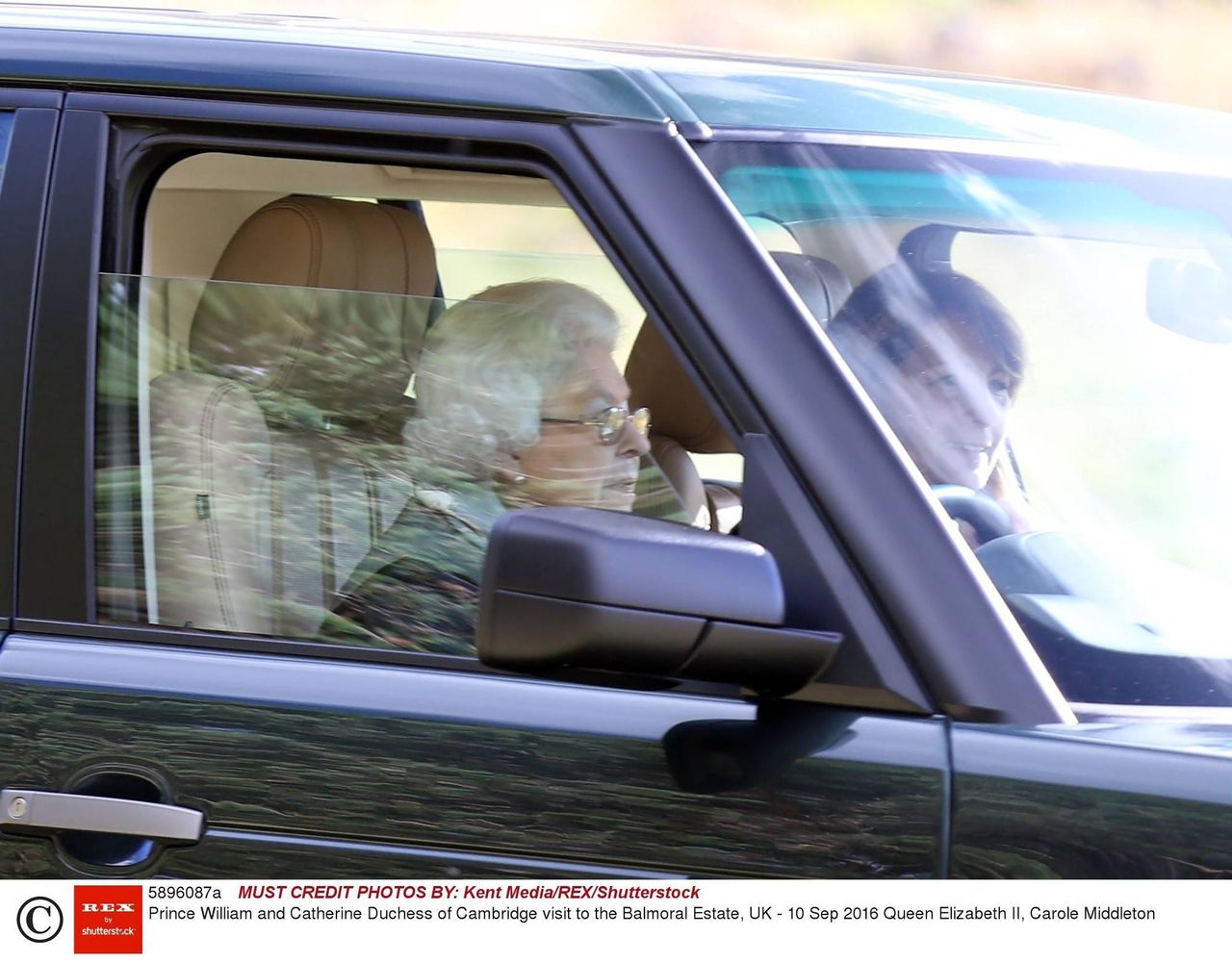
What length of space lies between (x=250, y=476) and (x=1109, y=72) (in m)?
13.9

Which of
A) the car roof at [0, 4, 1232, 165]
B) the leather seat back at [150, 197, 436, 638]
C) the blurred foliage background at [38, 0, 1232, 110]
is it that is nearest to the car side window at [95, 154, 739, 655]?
the leather seat back at [150, 197, 436, 638]

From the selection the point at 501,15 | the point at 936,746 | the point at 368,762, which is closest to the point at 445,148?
the point at 368,762

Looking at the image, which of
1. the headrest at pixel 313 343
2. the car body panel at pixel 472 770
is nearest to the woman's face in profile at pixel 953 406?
the car body panel at pixel 472 770

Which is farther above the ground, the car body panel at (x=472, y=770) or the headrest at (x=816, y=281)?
the headrest at (x=816, y=281)

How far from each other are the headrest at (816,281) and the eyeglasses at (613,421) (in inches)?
10.7

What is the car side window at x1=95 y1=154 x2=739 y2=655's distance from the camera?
1.57 m

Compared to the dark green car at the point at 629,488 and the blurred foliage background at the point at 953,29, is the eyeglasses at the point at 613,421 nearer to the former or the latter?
the dark green car at the point at 629,488

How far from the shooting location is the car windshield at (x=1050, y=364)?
1.48 meters
